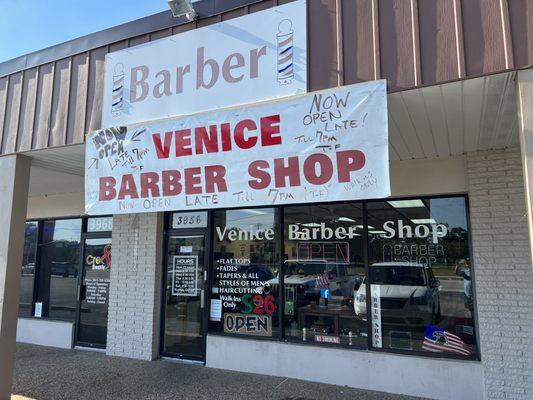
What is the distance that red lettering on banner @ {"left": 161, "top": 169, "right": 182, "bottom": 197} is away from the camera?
5086mm

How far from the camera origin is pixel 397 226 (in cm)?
622

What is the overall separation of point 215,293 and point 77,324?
312cm

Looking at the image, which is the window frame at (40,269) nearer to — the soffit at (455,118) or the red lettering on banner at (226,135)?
the red lettering on banner at (226,135)

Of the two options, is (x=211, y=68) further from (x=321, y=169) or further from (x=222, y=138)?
(x=321, y=169)

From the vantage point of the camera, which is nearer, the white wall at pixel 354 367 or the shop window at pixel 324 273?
the white wall at pixel 354 367

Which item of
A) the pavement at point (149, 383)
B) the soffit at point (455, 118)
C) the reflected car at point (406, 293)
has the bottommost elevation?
the pavement at point (149, 383)

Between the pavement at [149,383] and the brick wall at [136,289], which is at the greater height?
the brick wall at [136,289]

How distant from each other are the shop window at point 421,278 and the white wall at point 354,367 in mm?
270

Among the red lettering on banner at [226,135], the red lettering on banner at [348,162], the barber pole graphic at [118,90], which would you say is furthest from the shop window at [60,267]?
the red lettering on banner at [348,162]

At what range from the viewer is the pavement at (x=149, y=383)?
5.58 m

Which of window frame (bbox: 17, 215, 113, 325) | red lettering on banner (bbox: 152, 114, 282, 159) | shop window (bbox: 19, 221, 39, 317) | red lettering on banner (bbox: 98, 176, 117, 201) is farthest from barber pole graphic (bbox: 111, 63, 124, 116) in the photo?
shop window (bbox: 19, 221, 39, 317)

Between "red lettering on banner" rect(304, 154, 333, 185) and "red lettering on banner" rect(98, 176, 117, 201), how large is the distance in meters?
2.55

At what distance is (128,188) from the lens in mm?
5367

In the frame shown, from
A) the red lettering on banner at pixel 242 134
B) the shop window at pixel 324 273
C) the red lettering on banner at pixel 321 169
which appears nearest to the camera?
the red lettering on banner at pixel 321 169
